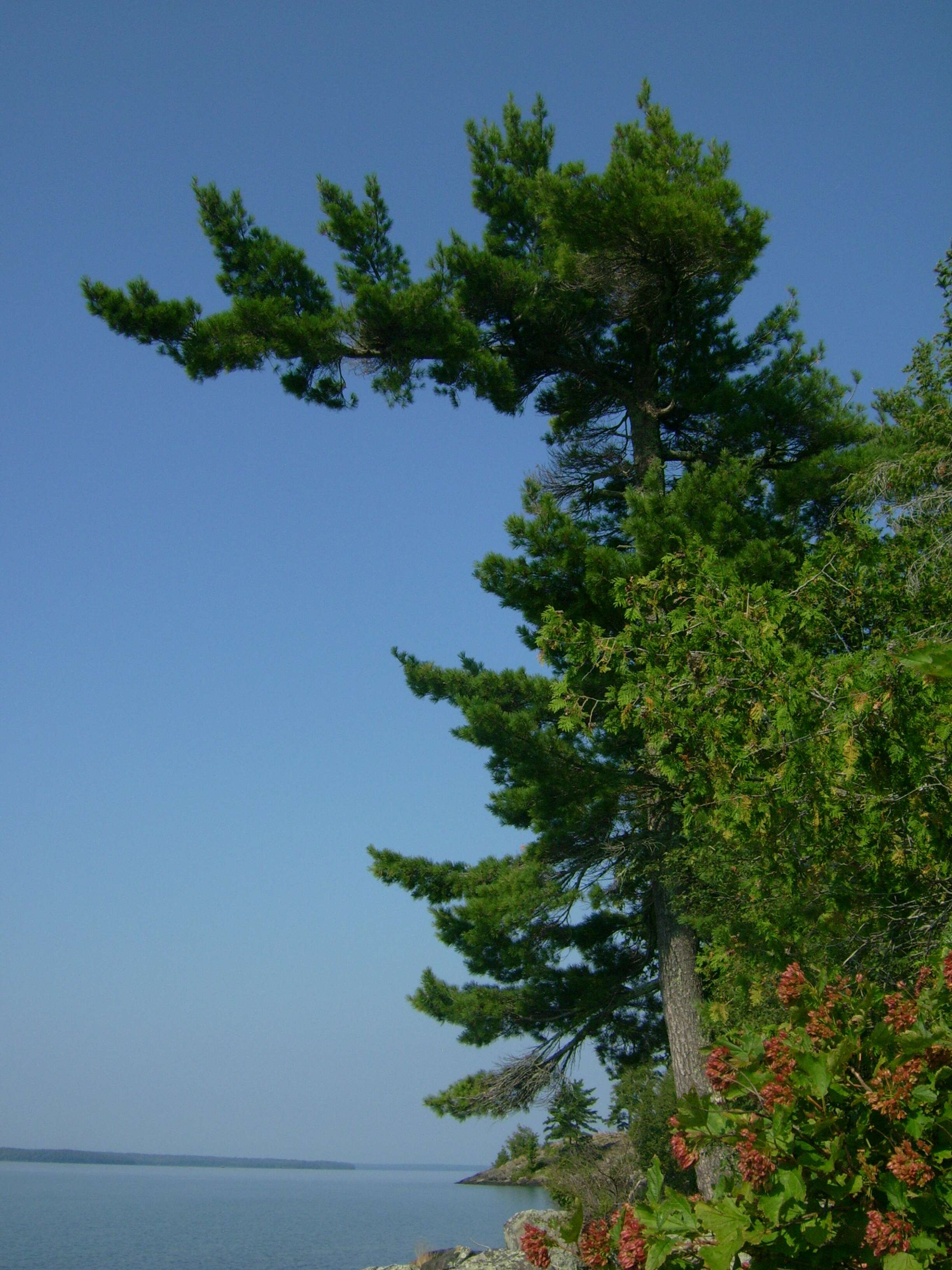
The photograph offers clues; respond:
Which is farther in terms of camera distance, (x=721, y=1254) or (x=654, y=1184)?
(x=654, y=1184)

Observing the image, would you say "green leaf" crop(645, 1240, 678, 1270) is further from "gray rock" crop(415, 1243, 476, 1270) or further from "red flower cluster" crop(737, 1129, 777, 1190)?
"gray rock" crop(415, 1243, 476, 1270)

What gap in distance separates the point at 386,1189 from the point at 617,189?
14436 centimetres

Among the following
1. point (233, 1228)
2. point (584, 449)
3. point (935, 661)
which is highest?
point (584, 449)

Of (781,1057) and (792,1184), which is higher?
(781,1057)

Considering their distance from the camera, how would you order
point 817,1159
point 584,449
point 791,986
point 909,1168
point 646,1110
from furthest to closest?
point 646,1110
point 584,449
point 791,986
point 817,1159
point 909,1168

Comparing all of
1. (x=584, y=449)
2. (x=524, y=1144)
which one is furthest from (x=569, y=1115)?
(x=584, y=449)

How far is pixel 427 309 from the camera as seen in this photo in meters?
11.9

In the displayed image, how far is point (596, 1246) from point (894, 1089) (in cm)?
92

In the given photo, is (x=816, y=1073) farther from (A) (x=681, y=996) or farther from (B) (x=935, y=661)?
(A) (x=681, y=996)

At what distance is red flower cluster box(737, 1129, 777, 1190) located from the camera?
232 centimetres

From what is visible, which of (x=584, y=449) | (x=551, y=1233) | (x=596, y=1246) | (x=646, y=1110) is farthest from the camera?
(x=646, y=1110)

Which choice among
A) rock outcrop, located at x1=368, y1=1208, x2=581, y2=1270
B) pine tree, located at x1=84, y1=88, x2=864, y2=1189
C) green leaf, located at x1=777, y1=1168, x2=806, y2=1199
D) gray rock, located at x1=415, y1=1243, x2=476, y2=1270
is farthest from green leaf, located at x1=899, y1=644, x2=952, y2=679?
gray rock, located at x1=415, y1=1243, x2=476, y2=1270

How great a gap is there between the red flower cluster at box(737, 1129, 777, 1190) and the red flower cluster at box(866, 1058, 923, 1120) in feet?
0.98

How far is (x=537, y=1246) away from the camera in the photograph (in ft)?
8.73
